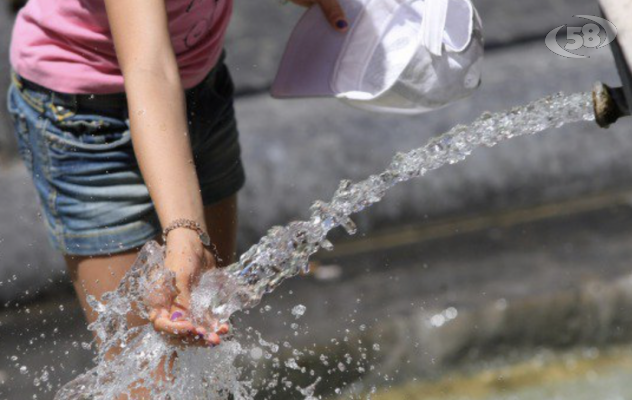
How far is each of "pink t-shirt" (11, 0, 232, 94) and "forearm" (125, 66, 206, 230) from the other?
9.4 inches

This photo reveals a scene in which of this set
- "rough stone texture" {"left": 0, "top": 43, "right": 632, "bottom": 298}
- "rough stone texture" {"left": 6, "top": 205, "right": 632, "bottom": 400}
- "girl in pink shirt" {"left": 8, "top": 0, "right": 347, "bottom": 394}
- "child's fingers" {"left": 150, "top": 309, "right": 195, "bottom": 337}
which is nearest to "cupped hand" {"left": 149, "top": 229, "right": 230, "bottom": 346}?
"child's fingers" {"left": 150, "top": 309, "right": 195, "bottom": 337}

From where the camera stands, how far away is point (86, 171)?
1.68 metres

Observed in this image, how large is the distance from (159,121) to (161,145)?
0.03 metres

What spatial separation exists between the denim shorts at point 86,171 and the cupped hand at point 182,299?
33 cm

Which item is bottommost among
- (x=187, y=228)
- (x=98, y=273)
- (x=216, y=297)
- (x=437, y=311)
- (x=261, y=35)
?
(x=437, y=311)

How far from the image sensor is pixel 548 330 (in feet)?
8.07

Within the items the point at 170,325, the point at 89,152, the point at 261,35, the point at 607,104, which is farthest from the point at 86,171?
the point at 261,35

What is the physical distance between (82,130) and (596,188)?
1.58m

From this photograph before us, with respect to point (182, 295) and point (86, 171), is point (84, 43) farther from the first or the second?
point (182, 295)

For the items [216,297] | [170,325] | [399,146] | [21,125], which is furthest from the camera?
[399,146]

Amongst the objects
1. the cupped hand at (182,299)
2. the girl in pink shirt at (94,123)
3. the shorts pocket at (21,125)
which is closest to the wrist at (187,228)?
the cupped hand at (182,299)

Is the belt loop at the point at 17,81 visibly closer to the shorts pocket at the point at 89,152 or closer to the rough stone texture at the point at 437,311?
the shorts pocket at the point at 89,152

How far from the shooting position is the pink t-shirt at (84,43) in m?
1.62

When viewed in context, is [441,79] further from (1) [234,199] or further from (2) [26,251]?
(2) [26,251]
